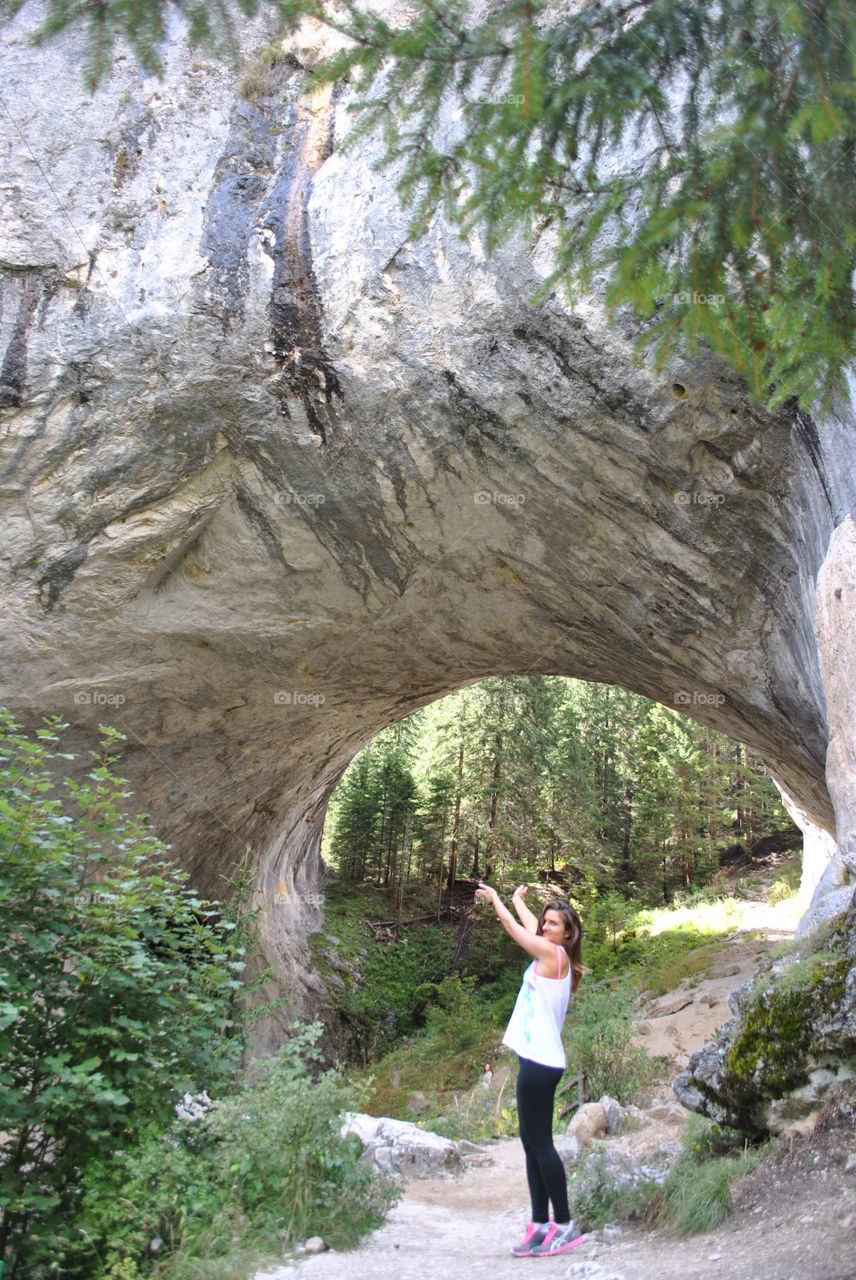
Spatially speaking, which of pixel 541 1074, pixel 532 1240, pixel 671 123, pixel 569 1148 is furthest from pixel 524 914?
pixel 671 123

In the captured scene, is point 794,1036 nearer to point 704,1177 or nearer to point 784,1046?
point 784,1046

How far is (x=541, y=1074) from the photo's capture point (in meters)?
3.57

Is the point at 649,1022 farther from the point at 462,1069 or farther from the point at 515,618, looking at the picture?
the point at 515,618

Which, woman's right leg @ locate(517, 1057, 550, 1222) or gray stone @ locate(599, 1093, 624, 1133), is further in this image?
gray stone @ locate(599, 1093, 624, 1133)

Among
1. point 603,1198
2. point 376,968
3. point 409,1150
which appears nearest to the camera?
point 603,1198

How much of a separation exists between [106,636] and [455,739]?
414 inches

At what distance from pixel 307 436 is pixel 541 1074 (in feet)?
18.0

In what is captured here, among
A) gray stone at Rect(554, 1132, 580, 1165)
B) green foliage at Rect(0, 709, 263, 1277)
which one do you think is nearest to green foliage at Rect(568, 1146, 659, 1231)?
gray stone at Rect(554, 1132, 580, 1165)

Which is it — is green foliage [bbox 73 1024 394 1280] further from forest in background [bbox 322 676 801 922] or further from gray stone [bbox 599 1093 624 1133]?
forest in background [bbox 322 676 801 922]

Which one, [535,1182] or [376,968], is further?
[376,968]

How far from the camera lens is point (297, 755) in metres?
11.3

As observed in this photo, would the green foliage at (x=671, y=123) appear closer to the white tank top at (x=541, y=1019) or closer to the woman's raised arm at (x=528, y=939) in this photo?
the woman's raised arm at (x=528, y=939)

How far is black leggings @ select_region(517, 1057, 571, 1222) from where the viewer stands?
3.54 metres

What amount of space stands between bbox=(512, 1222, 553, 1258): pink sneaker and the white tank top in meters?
0.69
